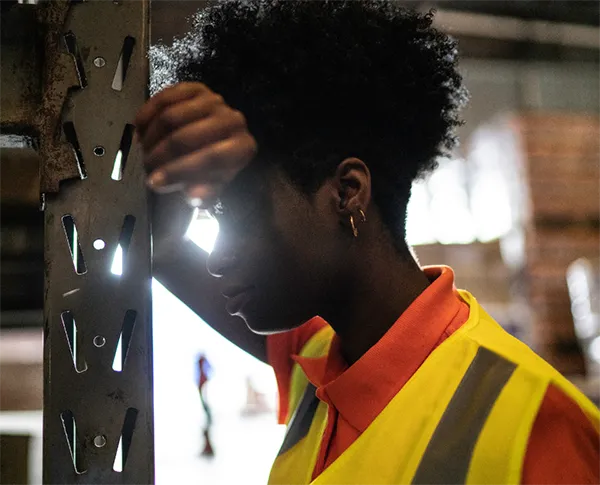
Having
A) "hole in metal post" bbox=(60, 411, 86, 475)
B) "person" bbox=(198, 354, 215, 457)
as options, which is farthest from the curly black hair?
"person" bbox=(198, 354, 215, 457)

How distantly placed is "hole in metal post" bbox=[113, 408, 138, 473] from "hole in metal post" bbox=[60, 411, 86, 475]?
4 centimetres

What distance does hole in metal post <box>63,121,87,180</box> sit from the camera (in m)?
0.73

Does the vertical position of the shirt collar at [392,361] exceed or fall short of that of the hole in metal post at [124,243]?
it falls short

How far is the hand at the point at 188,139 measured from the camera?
2.29 feet

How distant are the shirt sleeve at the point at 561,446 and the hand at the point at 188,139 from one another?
49 centimetres

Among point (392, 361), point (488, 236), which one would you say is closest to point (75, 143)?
point (392, 361)

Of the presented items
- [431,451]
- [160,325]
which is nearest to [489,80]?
[160,325]

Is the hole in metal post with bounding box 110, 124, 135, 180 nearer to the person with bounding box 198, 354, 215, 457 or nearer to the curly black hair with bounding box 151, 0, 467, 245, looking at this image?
the curly black hair with bounding box 151, 0, 467, 245

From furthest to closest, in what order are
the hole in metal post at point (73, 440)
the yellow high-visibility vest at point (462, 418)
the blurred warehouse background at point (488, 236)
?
the blurred warehouse background at point (488, 236) < the yellow high-visibility vest at point (462, 418) < the hole in metal post at point (73, 440)

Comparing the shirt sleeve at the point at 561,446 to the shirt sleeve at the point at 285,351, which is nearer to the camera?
the shirt sleeve at the point at 561,446

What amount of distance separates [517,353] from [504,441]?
14cm

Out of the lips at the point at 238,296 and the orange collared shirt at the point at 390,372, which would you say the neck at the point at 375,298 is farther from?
the lips at the point at 238,296

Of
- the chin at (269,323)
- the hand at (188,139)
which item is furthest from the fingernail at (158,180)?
the chin at (269,323)

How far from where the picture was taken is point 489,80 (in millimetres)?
6234
